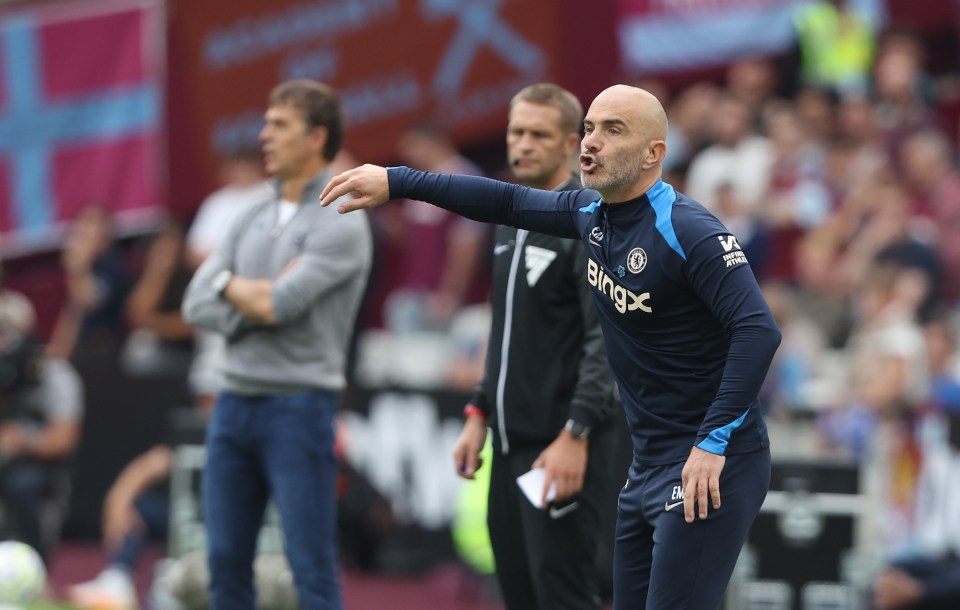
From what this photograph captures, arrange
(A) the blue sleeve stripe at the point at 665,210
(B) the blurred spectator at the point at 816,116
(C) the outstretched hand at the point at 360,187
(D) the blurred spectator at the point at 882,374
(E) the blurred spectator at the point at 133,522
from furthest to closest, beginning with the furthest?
(B) the blurred spectator at the point at 816,116
(E) the blurred spectator at the point at 133,522
(D) the blurred spectator at the point at 882,374
(C) the outstretched hand at the point at 360,187
(A) the blue sleeve stripe at the point at 665,210

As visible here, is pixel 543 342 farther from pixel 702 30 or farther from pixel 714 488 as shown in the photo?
pixel 702 30

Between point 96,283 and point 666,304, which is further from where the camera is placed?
point 96,283

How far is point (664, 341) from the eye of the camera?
5.26 m

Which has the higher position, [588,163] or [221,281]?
[588,163]

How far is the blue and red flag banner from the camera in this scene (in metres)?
15.3

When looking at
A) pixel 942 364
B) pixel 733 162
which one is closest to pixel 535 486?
pixel 942 364

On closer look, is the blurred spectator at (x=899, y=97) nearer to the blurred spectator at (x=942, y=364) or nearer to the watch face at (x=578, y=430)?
the blurred spectator at (x=942, y=364)

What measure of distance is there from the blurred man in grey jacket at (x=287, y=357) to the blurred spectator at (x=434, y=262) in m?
6.08

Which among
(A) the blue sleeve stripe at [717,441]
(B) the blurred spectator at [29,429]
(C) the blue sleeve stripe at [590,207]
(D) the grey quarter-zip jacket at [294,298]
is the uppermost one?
(C) the blue sleeve stripe at [590,207]

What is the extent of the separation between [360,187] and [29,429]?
6.52 metres

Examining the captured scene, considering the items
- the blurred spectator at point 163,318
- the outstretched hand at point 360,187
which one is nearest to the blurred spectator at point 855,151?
the blurred spectator at point 163,318

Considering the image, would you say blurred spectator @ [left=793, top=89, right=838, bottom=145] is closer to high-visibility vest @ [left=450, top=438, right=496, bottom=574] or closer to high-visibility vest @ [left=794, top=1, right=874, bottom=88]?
A: high-visibility vest @ [left=794, top=1, right=874, bottom=88]

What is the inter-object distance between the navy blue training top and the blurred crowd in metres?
4.38

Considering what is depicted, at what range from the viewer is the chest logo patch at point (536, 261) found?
6176mm
